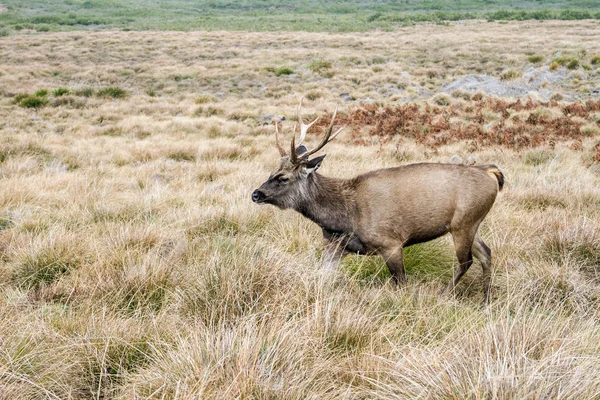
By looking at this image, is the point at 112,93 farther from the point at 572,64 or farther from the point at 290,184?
the point at 572,64

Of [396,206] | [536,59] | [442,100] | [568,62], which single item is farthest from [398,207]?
[536,59]

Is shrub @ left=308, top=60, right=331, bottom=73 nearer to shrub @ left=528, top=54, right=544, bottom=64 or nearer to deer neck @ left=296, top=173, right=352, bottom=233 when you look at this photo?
shrub @ left=528, top=54, right=544, bottom=64

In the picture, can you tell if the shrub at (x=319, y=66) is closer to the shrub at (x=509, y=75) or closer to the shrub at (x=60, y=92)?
the shrub at (x=509, y=75)

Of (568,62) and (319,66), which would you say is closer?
(568,62)

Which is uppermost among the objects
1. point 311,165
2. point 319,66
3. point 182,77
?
point 311,165

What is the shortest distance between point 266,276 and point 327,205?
1197mm

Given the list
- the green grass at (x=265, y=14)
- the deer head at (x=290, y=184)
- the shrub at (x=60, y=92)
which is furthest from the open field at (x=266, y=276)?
the green grass at (x=265, y=14)

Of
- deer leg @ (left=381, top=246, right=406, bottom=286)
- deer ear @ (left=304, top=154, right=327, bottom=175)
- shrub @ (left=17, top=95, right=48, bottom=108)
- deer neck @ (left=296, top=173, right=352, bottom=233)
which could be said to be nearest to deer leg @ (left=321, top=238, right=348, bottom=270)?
deer neck @ (left=296, top=173, right=352, bottom=233)

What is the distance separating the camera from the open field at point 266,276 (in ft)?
8.23

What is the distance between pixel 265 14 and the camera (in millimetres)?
105125

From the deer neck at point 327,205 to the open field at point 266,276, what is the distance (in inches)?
13.7

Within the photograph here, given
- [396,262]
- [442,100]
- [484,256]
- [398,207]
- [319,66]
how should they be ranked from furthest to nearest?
[319,66]
[442,100]
[484,256]
[398,207]
[396,262]

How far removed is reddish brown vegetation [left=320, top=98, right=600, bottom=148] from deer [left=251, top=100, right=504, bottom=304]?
716cm

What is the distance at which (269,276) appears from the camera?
3770mm
